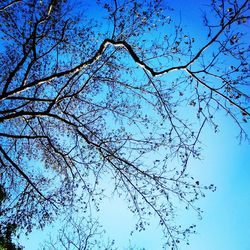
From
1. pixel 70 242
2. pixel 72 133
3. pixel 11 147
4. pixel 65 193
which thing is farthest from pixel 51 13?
pixel 70 242

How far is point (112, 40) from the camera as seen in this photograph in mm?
8508

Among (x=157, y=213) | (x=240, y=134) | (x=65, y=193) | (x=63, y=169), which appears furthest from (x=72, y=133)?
(x=240, y=134)

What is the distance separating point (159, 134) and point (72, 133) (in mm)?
3292

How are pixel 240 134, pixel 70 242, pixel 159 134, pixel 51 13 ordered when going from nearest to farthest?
pixel 240 134 → pixel 159 134 → pixel 51 13 → pixel 70 242

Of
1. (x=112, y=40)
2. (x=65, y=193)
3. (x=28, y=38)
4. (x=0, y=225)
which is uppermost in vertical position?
(x=112, y=40)

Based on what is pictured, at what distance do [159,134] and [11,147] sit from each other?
5536mm

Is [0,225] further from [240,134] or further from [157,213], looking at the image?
[240,134]

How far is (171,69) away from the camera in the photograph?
27.3 feet

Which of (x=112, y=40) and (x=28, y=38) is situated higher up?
(x=112, y=40)

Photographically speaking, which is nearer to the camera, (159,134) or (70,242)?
(159,134)

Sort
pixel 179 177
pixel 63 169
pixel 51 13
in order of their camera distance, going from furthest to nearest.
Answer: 1. pixel 63 169
2. pixel 51 13
3. pixel 179 177

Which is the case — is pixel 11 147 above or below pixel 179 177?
below

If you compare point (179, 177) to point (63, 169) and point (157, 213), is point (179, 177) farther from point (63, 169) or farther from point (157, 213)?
point (63, 169)

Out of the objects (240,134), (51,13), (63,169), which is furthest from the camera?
(63,169)
